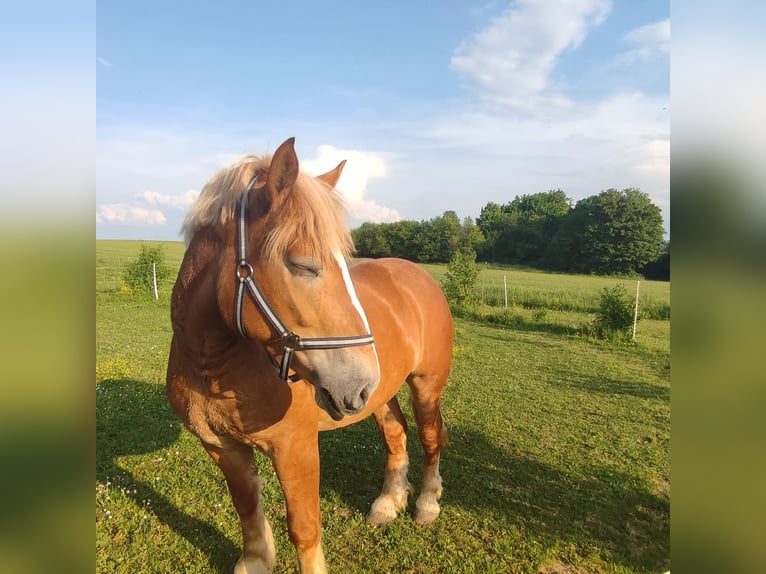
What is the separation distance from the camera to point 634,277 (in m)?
25.0

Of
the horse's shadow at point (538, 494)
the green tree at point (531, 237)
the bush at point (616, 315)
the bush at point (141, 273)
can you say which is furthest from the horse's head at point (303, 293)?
the green tree at point (531, 237)

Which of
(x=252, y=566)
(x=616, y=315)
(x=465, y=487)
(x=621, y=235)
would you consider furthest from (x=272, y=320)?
(x=621, y=235)

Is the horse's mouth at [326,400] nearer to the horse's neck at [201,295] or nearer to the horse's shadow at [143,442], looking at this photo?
the horse's neck at [201,295]

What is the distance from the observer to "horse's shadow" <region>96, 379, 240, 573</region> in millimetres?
3189

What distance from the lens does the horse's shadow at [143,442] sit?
3189mm

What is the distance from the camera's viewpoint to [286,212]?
5.29 feet

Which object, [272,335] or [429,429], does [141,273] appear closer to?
[429,429]

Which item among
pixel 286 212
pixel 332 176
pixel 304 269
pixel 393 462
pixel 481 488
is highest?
pixel 332 176

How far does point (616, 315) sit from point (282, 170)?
12.3 m

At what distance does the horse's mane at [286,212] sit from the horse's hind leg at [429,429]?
2.08 meters

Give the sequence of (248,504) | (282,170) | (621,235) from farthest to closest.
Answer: (621,235), (248,504), (282,170)
